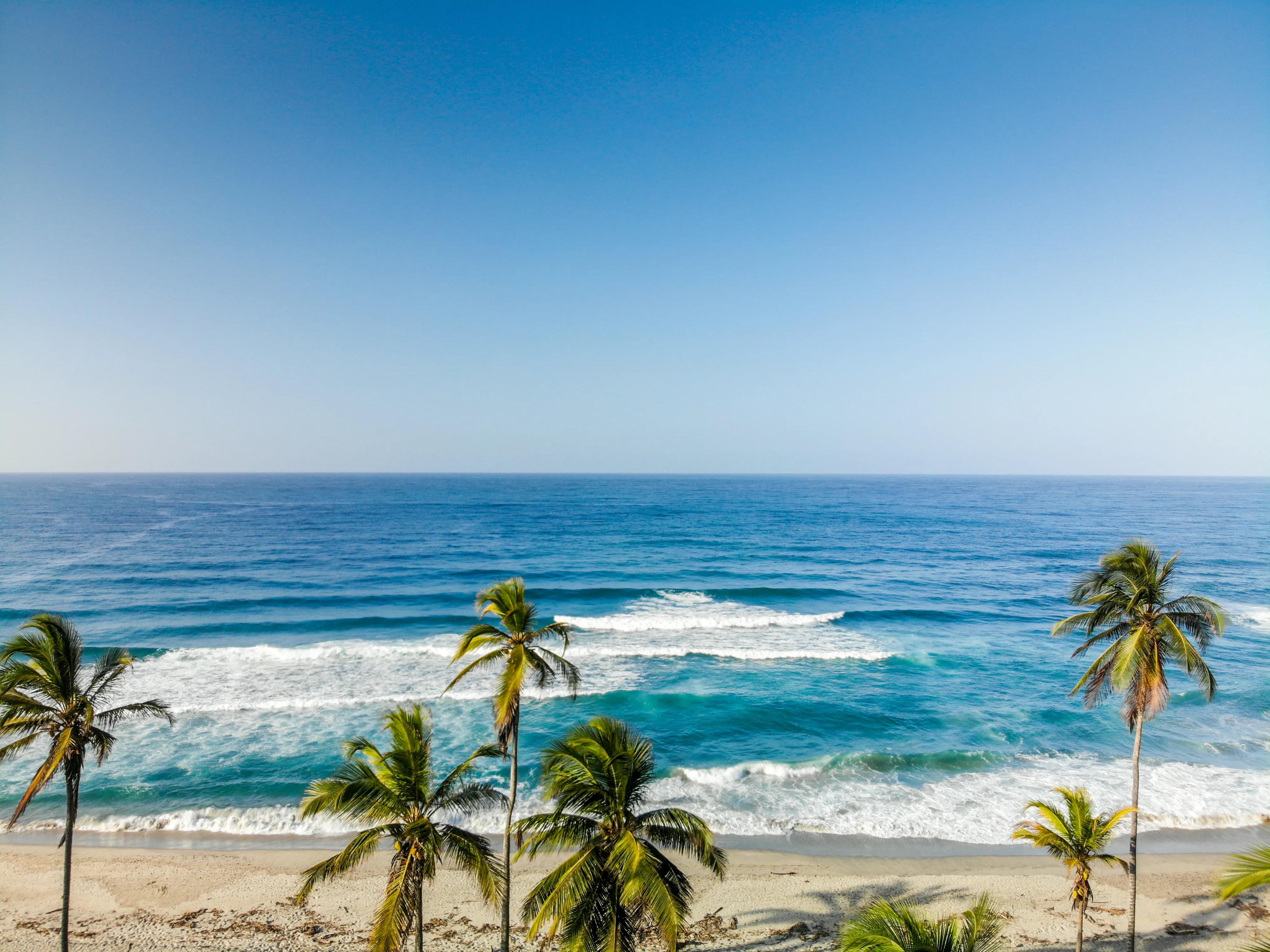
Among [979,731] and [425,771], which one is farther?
[979,731]

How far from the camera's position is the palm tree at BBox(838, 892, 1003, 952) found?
27.1 ft

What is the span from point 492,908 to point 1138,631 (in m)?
19.4

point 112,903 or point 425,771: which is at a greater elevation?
point 425,771

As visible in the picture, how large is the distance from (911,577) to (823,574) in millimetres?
9049

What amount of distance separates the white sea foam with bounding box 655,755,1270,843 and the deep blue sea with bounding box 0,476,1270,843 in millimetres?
114

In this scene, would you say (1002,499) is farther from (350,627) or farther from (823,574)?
(350,627)

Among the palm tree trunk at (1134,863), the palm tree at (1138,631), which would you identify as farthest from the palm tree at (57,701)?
the palm tree trunk at (1134,863)


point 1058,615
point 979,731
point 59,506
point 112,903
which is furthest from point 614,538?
point 59,506

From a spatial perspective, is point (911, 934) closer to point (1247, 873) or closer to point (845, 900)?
point (1247, 873)

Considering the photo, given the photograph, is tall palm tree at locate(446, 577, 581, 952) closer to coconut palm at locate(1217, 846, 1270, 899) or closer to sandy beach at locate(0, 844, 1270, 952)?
sandy beach at locate(0, 844, 1270, 952)

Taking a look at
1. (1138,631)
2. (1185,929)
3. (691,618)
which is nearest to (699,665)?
(691,618)

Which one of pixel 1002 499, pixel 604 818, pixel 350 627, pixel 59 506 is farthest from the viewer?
pixel 1002 499

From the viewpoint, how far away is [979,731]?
2948 centimetres

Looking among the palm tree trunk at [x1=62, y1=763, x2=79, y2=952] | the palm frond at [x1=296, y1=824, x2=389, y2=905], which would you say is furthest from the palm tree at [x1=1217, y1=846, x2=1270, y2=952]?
the palm tree trunk at [x1=62, y1=763, x2=79, y2=952]
